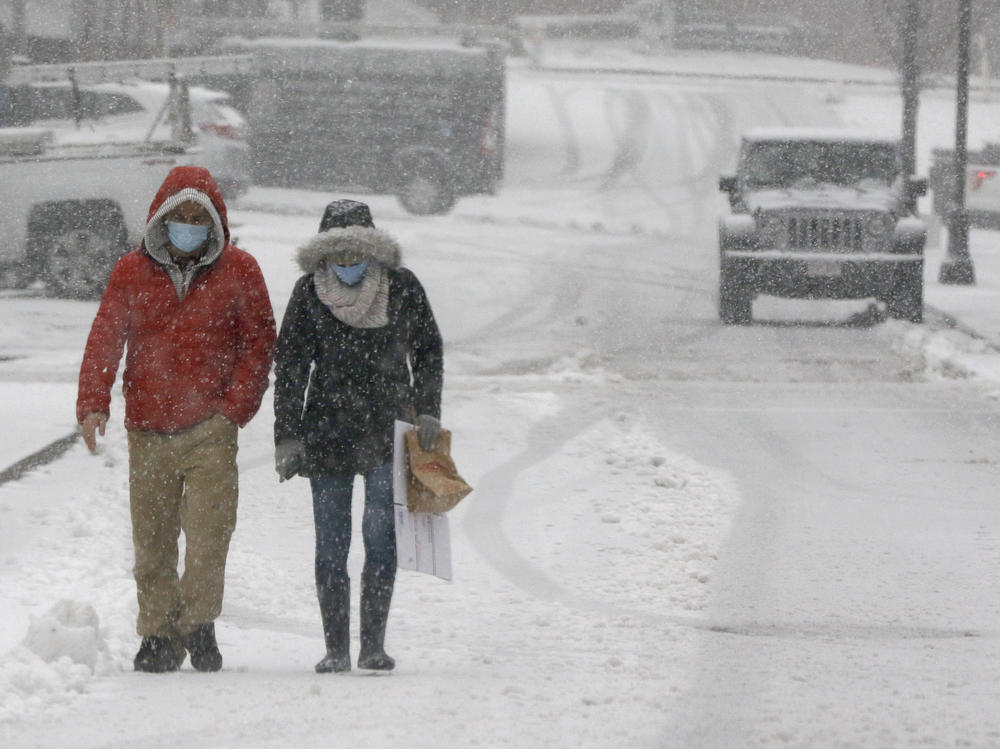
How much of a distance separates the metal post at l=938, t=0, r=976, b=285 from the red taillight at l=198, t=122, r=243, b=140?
332 inches

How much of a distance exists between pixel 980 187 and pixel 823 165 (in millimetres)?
10686

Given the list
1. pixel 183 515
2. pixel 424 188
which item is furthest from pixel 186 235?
pixel 424 188

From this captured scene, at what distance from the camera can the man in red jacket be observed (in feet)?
17.5

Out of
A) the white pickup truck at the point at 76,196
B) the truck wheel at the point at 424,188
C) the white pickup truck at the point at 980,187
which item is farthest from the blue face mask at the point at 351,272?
the white pickup truck at the point at 980,187

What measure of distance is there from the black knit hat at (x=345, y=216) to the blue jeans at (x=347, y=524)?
2.50 feet

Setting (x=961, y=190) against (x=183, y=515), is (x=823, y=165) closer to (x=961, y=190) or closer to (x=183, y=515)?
(x=961, y=190)

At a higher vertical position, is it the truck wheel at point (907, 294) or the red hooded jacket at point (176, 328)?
the red hooded jacket at point (176, 328)

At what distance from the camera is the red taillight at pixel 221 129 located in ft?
65.4

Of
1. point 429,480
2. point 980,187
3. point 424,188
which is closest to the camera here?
point 429,480

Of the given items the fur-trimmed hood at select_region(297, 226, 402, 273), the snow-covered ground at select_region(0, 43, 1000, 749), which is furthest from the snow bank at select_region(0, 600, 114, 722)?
the fur-trimmed hood at select_region(297, 226, 402, 273)

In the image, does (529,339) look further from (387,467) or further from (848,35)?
(848,35)

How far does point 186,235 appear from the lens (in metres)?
5.29

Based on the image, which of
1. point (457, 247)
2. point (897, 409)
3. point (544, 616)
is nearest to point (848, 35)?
point (457, 247)

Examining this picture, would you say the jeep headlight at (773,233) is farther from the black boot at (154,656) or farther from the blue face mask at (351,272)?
the black boot at (154,656)
